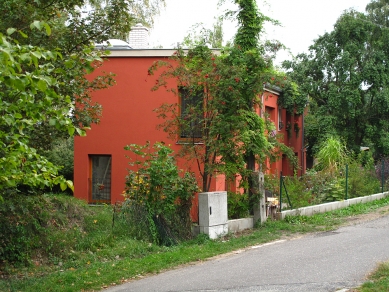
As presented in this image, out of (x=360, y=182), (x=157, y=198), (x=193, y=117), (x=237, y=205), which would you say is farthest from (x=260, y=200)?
(x=360, y=182)

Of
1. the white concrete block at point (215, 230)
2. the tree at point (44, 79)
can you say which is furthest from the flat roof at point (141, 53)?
the white concrete block at point (215, 230)

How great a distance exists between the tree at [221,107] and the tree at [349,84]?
14781 millimetres

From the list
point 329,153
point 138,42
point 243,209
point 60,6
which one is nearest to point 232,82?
point 243,209

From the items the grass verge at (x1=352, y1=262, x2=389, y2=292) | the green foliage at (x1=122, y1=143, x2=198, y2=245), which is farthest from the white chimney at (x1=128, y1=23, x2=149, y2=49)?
the grass verge at (x1=352, y1=262, x2=389, y2=292)

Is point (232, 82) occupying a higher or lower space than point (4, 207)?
higher

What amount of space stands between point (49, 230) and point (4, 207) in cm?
193

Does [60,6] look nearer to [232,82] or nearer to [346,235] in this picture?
[232,82]

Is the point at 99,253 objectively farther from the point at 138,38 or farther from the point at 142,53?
the point at 138,38

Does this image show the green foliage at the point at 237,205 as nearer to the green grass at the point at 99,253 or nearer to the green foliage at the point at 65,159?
the green grass at the point at 99,253

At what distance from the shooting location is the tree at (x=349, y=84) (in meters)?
27.8

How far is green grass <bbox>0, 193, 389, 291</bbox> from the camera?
8914 millimetres

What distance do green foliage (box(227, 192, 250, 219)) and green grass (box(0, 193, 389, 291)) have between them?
637 mm

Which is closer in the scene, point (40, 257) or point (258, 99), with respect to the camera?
point (40, 257)

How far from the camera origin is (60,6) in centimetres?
1044
